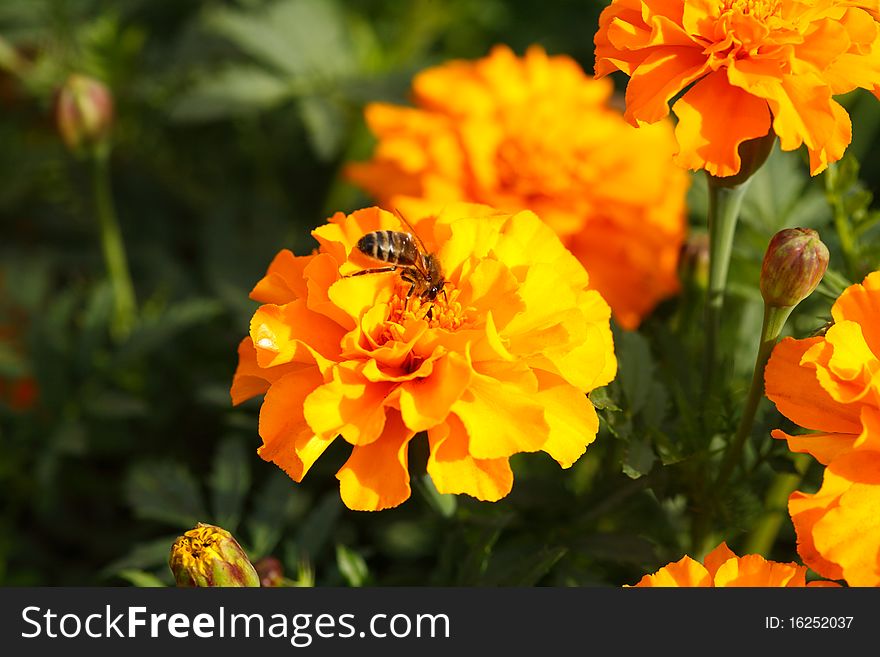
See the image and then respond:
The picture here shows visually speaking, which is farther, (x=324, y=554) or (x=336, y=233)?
(x=324, y=554)

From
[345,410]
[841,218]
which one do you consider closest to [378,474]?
[345,410]

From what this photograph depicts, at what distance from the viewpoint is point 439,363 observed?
0.93 metres

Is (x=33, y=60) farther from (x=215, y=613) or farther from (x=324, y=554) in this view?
(x=215, y=613)

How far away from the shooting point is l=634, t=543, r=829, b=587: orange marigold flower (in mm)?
859

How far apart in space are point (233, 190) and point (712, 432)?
122 centimetres

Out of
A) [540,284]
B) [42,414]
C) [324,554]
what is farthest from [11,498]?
[540,284]

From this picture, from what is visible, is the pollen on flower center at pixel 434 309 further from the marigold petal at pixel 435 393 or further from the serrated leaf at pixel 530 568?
the serrated leaf at pixel 530 568

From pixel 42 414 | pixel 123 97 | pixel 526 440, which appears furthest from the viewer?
pixel 123 97

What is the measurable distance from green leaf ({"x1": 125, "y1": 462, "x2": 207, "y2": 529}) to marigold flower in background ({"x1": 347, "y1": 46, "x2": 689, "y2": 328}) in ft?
1.57

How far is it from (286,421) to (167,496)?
1.60ft

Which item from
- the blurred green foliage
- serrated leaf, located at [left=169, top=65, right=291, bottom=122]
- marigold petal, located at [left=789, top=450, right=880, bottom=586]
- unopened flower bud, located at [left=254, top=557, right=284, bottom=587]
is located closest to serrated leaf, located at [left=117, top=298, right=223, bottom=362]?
the blurred green foliage

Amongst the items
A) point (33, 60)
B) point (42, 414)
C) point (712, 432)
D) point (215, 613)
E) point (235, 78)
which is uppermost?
point (33, 60)

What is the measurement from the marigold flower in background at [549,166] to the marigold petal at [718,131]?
21.4 inches

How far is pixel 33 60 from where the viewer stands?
203 centimetres
